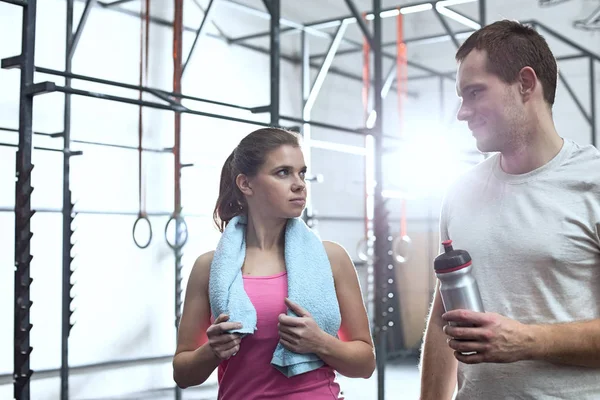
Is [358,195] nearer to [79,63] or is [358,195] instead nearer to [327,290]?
[79,63]

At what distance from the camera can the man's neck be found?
1.27m

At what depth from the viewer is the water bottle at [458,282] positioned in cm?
117

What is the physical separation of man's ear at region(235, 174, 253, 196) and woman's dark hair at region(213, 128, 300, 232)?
1 cm

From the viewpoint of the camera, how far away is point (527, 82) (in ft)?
4.15

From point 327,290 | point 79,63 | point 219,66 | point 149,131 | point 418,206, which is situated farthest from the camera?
point 418,206

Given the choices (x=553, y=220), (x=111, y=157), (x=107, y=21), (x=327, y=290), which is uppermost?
(x=107, y=21)

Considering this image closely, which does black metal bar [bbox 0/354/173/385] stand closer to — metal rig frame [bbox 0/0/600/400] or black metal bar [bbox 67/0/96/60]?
metal rig frame [bbox 0/0/600/400]

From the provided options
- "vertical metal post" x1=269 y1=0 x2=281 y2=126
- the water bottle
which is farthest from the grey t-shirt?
"vertical metal post" x1=269 y1=0 x2=281 y2=126

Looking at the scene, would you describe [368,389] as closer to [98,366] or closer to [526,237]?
[98,366]

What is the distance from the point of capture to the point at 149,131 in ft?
15.8

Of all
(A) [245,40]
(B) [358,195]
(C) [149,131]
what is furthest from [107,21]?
(B) [358,195]

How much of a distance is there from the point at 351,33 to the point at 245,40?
5.68ft

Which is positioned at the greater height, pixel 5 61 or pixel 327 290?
pixel 5 61

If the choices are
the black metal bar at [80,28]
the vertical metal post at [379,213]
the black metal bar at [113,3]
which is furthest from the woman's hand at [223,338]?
the black metal bar at [113,3]
